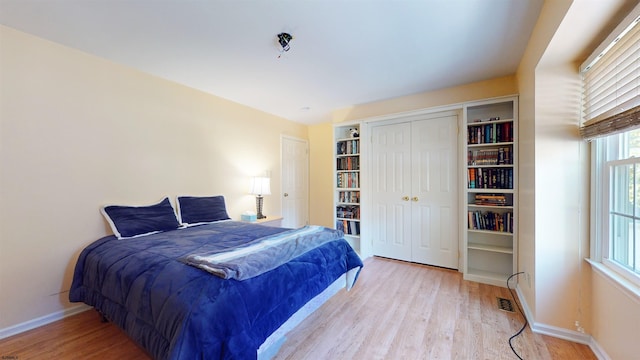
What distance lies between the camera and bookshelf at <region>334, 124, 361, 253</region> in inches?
151

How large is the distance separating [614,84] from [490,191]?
1.51m

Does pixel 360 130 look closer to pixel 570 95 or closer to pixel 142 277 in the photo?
pixel 570 95

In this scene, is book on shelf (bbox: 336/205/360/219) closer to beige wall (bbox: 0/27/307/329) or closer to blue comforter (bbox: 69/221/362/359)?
blue comforter (bbox: 69/221/362/359)

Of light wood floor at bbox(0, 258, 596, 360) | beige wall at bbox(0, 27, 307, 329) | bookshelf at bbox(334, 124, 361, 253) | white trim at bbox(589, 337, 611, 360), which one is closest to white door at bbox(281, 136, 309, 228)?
bookshelf at bbox(334, 124, 361, 253)

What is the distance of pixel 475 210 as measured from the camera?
3.01 metres

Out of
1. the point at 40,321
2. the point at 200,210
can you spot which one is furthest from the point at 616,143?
the point at 40,321

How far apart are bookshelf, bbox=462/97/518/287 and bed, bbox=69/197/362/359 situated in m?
1.66

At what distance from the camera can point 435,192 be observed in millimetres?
3246

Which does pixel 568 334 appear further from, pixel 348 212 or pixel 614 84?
pixel 348 212

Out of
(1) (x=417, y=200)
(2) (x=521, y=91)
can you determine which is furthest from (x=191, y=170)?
(2) (x=521, y=91)

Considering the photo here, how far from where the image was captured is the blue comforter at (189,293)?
116 cm

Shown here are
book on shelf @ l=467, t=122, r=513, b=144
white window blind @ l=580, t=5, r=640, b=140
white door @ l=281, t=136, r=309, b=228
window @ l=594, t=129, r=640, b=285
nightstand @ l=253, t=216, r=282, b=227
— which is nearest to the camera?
white window blind @ l=580, t=5, r=640, b=140

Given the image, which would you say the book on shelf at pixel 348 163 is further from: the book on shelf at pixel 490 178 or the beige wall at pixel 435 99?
the book on shelf at pixel 490 178

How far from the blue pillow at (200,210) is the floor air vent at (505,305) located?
3.03 m
